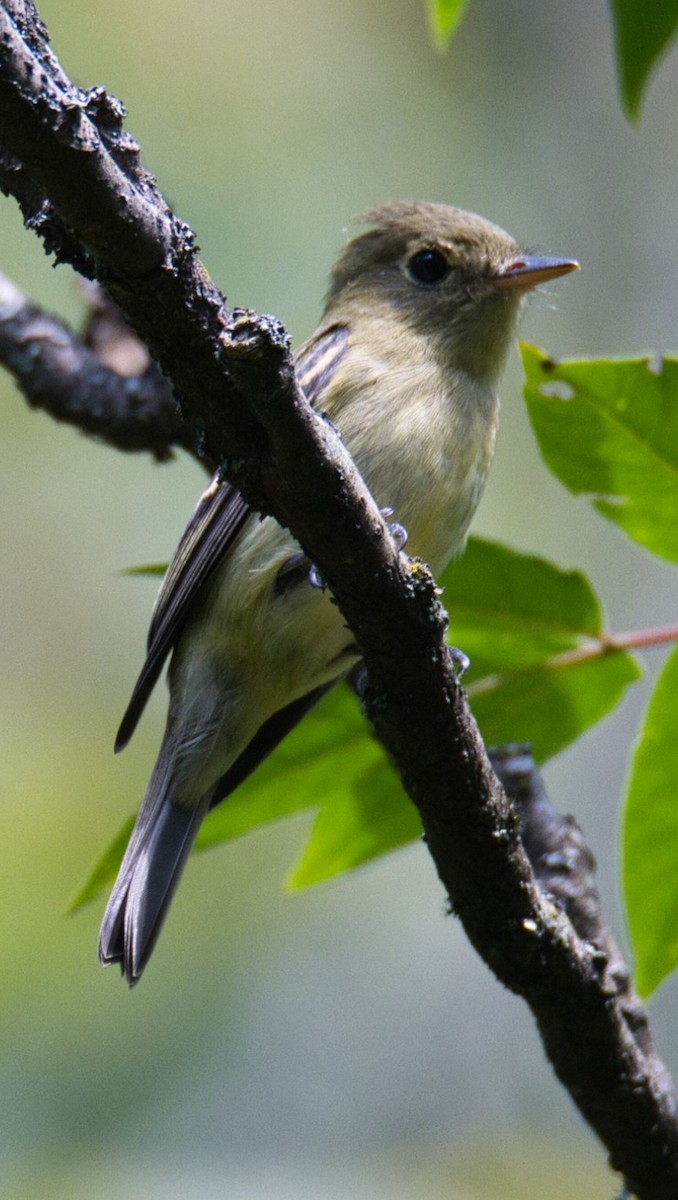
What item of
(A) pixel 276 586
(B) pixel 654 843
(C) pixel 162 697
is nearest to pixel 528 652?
(B) pixel 654 843

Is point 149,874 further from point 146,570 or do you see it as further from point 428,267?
point 428,267

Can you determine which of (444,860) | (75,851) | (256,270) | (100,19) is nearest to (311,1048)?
(75,851)

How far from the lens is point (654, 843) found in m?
2.60

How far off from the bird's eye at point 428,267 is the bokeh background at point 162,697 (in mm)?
1615

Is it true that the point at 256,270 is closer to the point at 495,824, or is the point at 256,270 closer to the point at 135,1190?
the point at 135,1190

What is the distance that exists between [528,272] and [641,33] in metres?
0.98

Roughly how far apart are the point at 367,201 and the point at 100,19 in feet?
5.46

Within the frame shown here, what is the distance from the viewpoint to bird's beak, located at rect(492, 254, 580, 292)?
11.3 feet

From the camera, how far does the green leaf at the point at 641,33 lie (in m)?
2.57

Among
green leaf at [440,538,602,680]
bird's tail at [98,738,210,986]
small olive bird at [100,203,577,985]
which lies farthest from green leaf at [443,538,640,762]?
bird's tail at [98,738,210,986]

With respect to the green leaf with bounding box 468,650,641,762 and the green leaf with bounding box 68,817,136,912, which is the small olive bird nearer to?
the green leaf with bounding box 68,817,136,912

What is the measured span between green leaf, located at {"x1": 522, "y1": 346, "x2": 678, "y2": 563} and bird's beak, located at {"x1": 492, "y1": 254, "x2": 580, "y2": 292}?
0.92 m

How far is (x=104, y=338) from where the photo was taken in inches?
153

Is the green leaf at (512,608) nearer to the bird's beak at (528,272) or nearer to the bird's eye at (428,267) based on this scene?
the bird's beak at (528,272)
